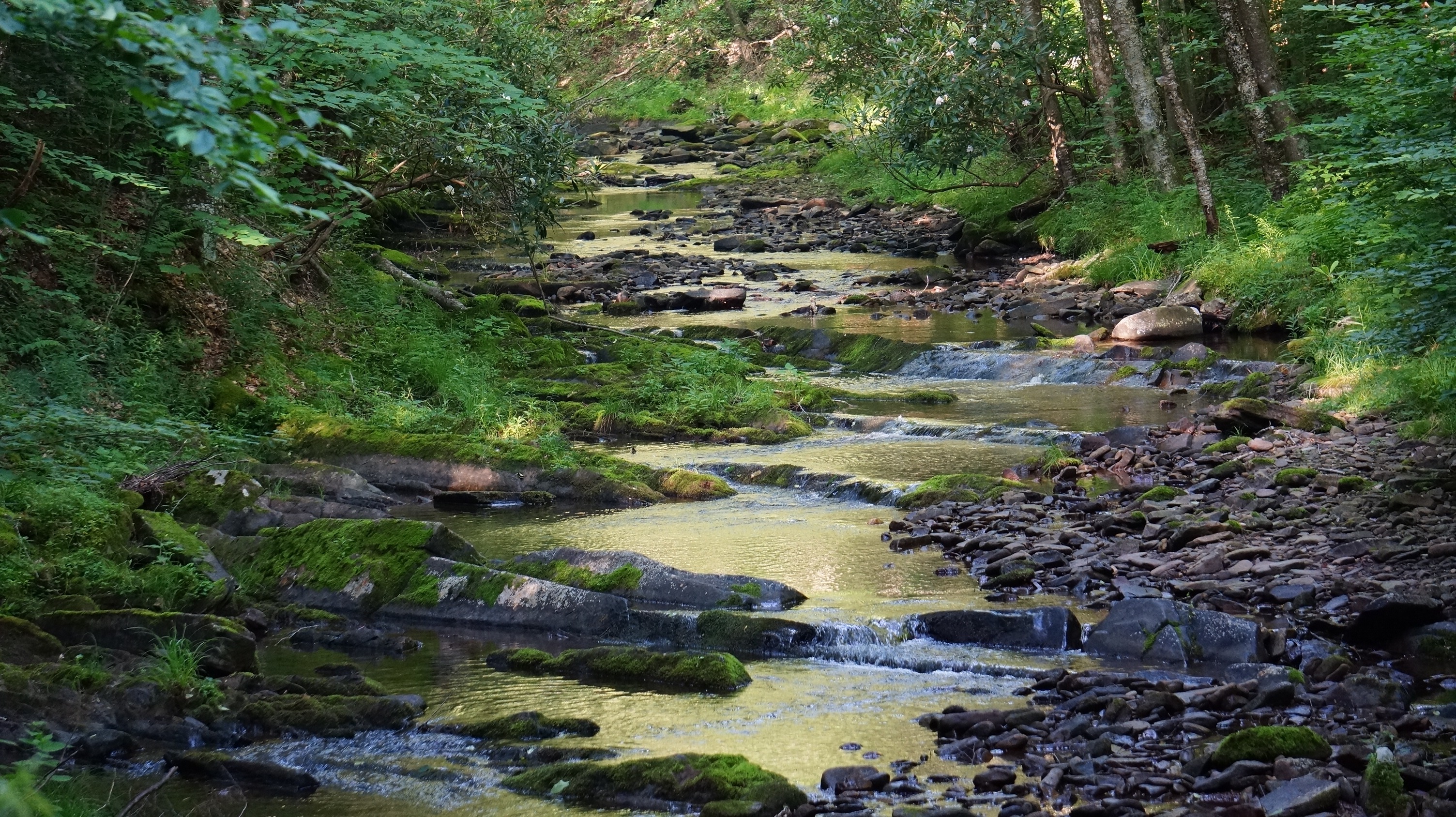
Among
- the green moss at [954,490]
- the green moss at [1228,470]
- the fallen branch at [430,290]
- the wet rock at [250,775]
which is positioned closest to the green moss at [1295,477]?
the green moss at [1228,470]

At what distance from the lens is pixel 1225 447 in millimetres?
11109

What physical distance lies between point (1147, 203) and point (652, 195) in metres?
23.5

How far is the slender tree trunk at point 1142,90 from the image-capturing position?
19.5m

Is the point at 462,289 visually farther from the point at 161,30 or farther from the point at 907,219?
the point at 161,30

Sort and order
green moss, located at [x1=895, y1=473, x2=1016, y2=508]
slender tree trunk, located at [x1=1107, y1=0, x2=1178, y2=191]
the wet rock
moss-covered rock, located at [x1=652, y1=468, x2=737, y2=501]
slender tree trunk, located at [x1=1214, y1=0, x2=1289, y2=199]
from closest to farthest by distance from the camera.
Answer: the wet rock
green moss, located at [x1=895, y1=473, x2=1016, y2=508]
moss-covered rock, located at [x1=652, y1=468, x2=737, y2=501]
slender tree trunk, located at [x1=1214, y1=0, x2=1289, y2=199]
slender tree trunk, located at [x1=1107, y1=0, x2=1178, y2=191]

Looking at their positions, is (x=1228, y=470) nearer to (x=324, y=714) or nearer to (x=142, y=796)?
(x=324, y=714)

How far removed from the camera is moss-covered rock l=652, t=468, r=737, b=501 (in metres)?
11.4

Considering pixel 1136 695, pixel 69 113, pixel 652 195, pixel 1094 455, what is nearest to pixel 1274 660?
pixel 1136 695

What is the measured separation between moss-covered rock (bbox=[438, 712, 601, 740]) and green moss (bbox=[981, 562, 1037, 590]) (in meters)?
3.31

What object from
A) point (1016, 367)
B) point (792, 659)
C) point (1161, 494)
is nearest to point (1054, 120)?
point (1016, 367)

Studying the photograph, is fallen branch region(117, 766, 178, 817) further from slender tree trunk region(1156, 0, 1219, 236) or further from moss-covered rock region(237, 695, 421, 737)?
slender tree trunk region(1156, 0, 1219, 236)

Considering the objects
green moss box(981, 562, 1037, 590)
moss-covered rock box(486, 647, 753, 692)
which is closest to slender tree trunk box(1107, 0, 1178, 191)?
green moss box(981, 562, 1037, 590)

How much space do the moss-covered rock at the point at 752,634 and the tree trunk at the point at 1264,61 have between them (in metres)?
14.2

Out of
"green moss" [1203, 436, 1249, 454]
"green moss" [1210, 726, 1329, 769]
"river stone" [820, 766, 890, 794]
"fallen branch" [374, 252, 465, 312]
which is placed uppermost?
"fallen branch" [374, 252, 465, 312]
